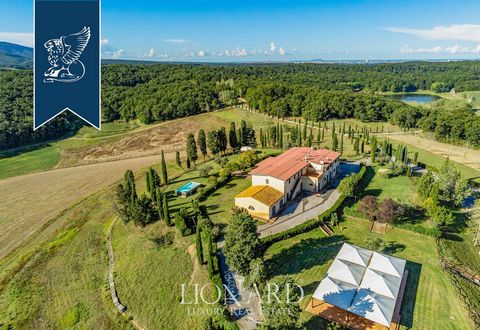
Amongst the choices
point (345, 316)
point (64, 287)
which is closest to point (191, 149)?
point (64, 287)

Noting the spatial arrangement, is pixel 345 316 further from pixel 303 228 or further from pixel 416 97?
pixel 416 97

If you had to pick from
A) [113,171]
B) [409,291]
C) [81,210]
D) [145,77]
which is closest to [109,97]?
[145,77]

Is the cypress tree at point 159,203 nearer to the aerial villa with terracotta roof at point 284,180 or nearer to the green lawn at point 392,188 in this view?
the aerial villa with terracotta roof at point 284,180

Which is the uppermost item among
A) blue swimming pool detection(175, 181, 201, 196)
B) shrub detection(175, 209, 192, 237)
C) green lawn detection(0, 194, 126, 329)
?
blue swimming pool detection(175, 181, 201, 196)

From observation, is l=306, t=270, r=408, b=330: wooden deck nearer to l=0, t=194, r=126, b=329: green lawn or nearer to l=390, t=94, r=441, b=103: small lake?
l=0, t=194, r=126, b=329: green lawn

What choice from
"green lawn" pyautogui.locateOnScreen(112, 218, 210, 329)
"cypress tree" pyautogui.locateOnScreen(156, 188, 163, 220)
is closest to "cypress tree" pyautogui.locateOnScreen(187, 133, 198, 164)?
"cypress tree" pyautogui.locateOnScreen(156, 188, 163, 220)

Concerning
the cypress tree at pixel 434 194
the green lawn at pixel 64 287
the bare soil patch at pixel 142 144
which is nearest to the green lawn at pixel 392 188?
the cypress tree at pixel 434 194

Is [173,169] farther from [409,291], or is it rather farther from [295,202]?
[409,291]
